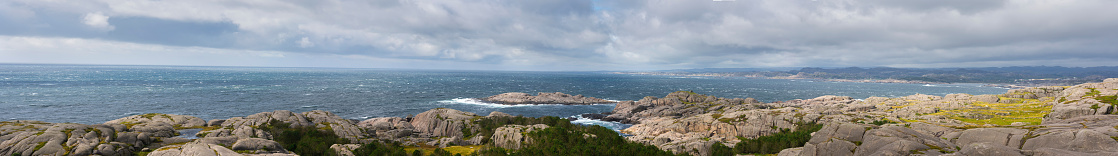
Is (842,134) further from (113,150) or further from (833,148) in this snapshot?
(113,150)

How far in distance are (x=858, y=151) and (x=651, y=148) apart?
20.5m

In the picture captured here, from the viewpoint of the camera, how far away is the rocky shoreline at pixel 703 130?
2567cm

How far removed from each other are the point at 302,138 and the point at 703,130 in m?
64.5

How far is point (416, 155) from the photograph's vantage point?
4334 centimetres

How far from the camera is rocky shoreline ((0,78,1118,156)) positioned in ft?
84.2

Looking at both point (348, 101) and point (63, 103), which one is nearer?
point (63, 103)

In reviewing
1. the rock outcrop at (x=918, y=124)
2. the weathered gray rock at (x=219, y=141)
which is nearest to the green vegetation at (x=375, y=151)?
the weathered gray rock at (x=219, y=141)

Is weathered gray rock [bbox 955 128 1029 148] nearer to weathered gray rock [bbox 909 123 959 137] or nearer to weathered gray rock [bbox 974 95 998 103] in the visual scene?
weathered gray rock [bbox 909 123 959 137]

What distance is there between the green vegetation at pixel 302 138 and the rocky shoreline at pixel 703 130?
0.66 m

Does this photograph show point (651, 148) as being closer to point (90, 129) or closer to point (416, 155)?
point (416, 155)

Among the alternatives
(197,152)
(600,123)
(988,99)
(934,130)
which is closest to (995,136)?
(934,130)

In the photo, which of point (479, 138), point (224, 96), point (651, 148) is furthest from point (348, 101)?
point (651, 148)

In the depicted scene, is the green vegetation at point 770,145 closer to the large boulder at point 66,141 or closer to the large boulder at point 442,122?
the large boulder at point 442,122

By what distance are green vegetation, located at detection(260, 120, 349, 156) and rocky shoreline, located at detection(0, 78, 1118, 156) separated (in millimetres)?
656
